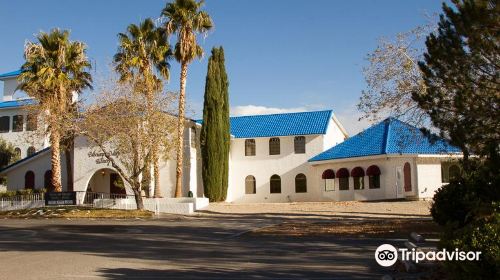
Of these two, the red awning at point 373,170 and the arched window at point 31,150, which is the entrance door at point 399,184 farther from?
the arched window at point 31,150

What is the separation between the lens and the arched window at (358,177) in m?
38.1

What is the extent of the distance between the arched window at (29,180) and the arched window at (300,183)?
1971cm

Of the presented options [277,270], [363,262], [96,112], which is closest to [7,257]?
[277,270]

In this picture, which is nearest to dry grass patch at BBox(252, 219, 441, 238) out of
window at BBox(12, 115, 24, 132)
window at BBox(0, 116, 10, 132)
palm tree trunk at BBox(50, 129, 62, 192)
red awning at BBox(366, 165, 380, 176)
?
red awning at BBox(366, 165, 380, 176)

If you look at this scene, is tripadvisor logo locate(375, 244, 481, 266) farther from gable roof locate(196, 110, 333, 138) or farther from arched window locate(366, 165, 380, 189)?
gable roof locate(196, 110, 333, 138)

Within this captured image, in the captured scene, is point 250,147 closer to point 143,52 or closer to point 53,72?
point 143,52

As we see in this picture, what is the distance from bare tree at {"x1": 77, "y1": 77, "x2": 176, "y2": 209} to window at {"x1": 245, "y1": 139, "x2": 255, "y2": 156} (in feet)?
41.8

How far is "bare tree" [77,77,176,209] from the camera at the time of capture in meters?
29.3

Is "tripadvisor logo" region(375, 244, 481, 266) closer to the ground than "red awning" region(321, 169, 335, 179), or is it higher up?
closer to the ground

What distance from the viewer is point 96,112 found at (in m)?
29.4

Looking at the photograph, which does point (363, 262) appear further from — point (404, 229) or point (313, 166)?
point (313, 166)

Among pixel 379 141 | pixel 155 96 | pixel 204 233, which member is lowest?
pixel 204 233

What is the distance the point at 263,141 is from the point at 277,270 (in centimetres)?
3126

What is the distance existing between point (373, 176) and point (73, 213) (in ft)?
64.5
